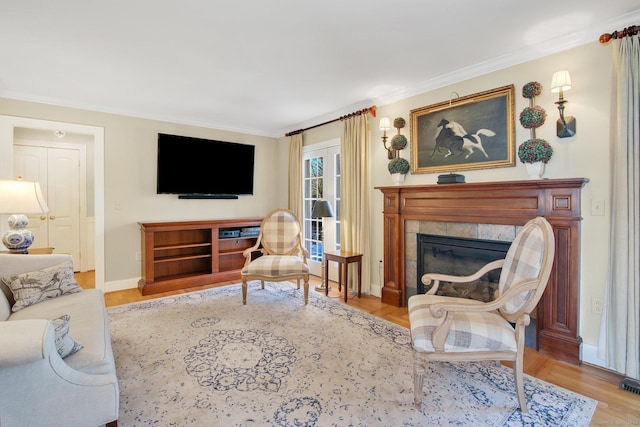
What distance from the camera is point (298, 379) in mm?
2113

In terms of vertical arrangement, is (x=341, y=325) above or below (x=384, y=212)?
below

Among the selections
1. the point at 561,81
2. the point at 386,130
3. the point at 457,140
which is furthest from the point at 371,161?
the point at 561,81

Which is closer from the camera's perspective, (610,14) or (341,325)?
(610,14)

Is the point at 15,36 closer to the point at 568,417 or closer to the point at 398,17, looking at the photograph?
the point at 398,17

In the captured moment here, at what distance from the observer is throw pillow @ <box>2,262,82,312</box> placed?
2.20m

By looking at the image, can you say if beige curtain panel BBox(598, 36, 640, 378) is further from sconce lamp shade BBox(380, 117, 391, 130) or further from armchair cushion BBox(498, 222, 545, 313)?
sconce lamp shade BBox(380, 117, 391, 130)

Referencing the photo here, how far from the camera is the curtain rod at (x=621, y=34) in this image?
207 centimetres

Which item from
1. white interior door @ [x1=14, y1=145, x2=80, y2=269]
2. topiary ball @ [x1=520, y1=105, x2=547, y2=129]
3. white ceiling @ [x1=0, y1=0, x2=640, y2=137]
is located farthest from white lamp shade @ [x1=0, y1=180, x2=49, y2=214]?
topiary ball @ [x1=520, y1=105, x2=547, y2=129]

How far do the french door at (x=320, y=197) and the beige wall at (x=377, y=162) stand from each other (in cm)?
30

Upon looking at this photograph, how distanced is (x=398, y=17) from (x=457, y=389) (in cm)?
259

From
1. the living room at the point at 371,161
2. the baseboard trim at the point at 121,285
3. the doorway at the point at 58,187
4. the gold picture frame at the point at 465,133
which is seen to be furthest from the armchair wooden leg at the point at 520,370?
the doorway at the point at 58,187

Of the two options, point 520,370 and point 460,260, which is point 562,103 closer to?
point 460,260

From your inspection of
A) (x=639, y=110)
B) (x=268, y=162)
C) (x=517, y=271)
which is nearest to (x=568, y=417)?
(x=517, y=271)

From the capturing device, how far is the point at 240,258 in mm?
5137
